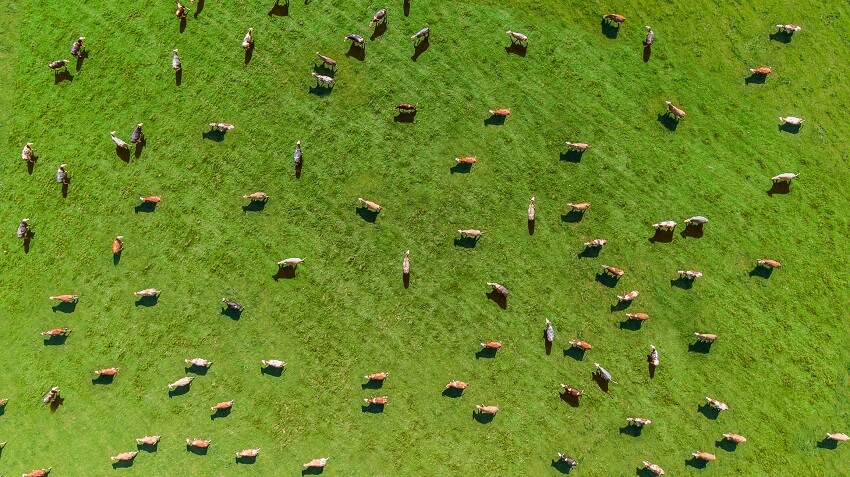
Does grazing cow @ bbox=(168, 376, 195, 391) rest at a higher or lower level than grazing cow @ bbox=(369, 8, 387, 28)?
lower

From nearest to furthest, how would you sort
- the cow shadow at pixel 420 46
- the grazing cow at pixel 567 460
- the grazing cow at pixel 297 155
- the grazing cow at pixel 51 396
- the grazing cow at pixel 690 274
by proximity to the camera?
the grazing cow at pixel 567 460 → the grazing cow at pixel 51 396 → the grazing cow at pixel 690 274 → the grazing cow at pixel 297 155 → the cow shadow at pixel 420 46

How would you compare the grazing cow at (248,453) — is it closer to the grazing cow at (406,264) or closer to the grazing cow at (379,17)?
the grazing cow at (406,264)

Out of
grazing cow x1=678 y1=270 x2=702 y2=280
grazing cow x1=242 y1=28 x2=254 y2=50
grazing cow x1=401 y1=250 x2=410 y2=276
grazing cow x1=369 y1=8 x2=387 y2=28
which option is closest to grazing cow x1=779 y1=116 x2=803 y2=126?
grazing cow x1=678 y1=270 x2=702 y2=280

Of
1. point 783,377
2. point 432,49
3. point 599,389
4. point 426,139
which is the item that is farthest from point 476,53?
point 783,377

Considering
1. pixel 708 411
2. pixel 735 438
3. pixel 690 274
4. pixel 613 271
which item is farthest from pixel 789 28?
pixel 735 438

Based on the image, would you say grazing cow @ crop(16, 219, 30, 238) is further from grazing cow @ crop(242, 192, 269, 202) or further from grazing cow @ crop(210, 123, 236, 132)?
grazing cow @ crop(242, 192, 269, 202)

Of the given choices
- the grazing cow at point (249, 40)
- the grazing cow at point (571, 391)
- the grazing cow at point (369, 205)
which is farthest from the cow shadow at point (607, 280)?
the grazing cow at point (249, 40)

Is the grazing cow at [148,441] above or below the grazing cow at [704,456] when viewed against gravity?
above
